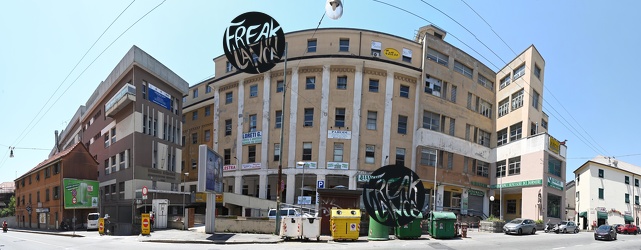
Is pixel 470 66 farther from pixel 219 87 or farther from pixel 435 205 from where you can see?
pixel 219 87

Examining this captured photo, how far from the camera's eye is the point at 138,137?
1554 inches

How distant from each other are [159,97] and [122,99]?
462cm

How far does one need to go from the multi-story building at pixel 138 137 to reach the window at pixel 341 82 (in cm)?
1922

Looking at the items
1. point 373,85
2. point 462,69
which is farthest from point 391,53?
point 462,69

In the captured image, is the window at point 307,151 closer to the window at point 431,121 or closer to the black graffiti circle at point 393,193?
the window at point 431,121

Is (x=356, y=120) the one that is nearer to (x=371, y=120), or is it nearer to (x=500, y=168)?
(x=371, y=120)

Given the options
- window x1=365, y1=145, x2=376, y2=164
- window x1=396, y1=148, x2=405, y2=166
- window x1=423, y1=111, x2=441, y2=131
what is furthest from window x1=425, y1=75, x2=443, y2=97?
window x1=365, y1=145, x2=376, y2=164

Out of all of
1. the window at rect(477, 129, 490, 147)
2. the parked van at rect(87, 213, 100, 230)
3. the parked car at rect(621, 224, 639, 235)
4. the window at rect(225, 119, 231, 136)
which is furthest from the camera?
the window at rect(477, 129, 490, 147)

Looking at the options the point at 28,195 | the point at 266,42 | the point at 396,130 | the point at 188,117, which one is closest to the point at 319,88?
the point at 396,130

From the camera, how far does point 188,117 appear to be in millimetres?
57312

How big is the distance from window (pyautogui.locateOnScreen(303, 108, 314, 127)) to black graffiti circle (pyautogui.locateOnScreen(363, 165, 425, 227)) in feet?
83.2

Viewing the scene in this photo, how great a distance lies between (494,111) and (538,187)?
12.4m

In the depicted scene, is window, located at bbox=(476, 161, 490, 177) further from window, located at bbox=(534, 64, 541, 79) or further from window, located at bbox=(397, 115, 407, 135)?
window, located at bbox=(534, 64, 541, 79)

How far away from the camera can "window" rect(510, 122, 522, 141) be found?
156 feet
